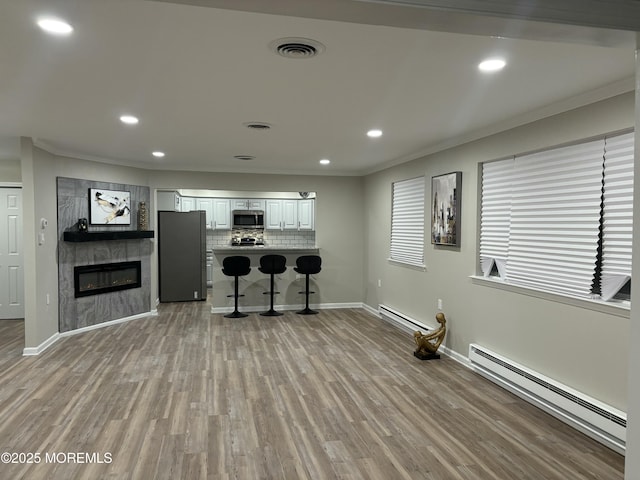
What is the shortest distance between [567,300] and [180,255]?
672 centimetres

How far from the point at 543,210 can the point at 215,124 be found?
307 cm

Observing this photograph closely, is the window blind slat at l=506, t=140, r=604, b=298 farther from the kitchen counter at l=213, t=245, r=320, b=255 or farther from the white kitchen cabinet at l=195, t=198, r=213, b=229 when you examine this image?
the white kitchen cabinet at l=195, t=198, r=213, b=229

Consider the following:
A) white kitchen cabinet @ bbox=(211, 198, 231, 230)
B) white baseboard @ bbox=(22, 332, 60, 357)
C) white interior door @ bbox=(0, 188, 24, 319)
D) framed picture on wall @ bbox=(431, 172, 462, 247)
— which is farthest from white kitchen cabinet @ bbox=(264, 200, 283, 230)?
white baseboard @ bbox=(22, 332, 60, 357)

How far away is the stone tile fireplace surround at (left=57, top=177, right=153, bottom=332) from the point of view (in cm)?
562

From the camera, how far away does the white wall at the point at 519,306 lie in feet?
9.66

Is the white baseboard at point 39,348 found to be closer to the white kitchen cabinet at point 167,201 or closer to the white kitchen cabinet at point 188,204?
the white kitchen cabinet at point 167,201

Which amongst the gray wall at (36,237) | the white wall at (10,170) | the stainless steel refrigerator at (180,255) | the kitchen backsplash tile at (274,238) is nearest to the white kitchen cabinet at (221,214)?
the kitchen backsplash tile at (274,238)

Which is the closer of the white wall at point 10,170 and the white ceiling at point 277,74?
the white ceiling at point 277,74

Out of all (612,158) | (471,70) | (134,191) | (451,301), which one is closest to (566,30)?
(471,70)

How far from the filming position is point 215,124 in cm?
405

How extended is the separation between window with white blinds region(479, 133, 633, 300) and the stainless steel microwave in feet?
19.8

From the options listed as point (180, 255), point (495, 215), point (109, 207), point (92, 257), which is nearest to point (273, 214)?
point (180, 255)

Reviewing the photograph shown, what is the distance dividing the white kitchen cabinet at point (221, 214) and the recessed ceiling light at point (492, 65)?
7.62 metres

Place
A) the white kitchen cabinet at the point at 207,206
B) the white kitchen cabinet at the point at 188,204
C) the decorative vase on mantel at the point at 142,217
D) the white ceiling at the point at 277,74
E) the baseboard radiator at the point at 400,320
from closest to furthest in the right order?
the white ceiling at the point at 277,74 < the baseboard radiator at the point at 400,320 < the decorative vase on mantel at the point at 142,217 < the white kitchen cabinet at the point at 188,204 < the white kitchen cabinet at the point at 207,206
